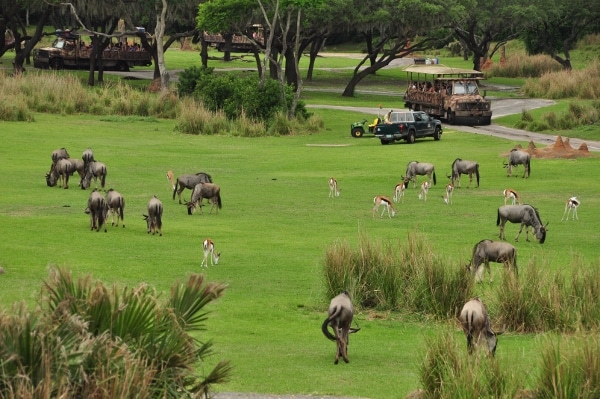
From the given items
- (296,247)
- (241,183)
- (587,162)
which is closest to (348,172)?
(241,183)

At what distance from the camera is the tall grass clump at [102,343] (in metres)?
10.8

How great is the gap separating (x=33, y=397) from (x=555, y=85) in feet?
248

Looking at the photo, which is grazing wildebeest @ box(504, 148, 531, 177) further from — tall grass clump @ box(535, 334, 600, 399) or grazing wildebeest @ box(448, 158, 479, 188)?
tall grass clump @ box(535, 334, 600, 399)

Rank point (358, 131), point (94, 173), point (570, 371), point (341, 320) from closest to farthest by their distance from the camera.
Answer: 1. point (570, 371)
2. point (341, 320)
3. point (94, 173)
4. point (358, 131)

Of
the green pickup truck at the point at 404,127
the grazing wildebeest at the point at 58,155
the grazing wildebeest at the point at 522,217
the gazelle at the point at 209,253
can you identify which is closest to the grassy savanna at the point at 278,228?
the gazelle at the point at 209,253

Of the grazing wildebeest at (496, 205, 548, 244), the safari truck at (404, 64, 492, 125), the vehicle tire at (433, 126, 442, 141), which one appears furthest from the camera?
the safari truck at (404, 64, 492, 125)

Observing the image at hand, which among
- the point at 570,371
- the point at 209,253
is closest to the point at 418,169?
the point at 209,253

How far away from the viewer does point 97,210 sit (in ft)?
102

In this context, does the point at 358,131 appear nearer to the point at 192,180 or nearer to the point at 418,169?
the point at 418,169

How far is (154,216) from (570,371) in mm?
18207

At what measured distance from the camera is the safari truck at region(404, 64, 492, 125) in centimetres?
6706

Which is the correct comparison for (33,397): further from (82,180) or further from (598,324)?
(82,180)

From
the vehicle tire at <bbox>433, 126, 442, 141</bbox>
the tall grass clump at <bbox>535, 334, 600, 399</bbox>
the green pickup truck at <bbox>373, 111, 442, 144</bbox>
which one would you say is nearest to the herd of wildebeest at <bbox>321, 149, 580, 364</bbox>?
the tall grass clump at <bbox>535, 334, 600, 399</bbox>

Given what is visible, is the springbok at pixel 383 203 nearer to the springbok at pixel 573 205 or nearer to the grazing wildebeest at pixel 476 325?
the springbok at pixel 573 205
